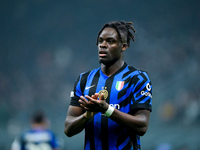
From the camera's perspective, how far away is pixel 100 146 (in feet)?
9.36

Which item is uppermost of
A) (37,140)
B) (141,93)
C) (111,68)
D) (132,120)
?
(111,68)

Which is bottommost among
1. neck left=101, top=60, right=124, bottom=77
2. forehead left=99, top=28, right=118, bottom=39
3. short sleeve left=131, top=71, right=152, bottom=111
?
short sleeve left=131, top=71, right=152, bottom=111

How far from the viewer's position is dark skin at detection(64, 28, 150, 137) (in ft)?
8.37

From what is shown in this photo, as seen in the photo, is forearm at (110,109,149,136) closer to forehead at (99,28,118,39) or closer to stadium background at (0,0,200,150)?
forehead at (99,28,118,39)

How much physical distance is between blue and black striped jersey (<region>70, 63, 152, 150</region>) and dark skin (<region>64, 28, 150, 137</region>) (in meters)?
0.07

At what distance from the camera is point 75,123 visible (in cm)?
282

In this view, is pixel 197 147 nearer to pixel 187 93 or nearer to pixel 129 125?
pixel 187 93

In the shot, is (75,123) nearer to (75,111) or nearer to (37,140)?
(75,111)

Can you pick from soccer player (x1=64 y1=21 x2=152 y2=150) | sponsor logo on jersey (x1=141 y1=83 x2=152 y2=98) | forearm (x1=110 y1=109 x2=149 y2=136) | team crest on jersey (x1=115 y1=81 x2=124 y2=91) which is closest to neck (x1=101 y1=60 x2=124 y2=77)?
soccer player (x1=64 y1=21 x2=152 y2=150)

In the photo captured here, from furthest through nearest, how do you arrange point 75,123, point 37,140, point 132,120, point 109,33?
point 37,140 → point 109,33 → point 75,123 → point 132,120

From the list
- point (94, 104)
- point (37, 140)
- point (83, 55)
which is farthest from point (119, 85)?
point (83, 55)

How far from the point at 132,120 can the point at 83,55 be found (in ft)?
40.2

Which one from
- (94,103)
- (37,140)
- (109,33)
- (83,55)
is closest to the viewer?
(94,103)

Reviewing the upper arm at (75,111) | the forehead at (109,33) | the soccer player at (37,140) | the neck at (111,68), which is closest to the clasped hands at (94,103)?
the upper arm at (75,111)
